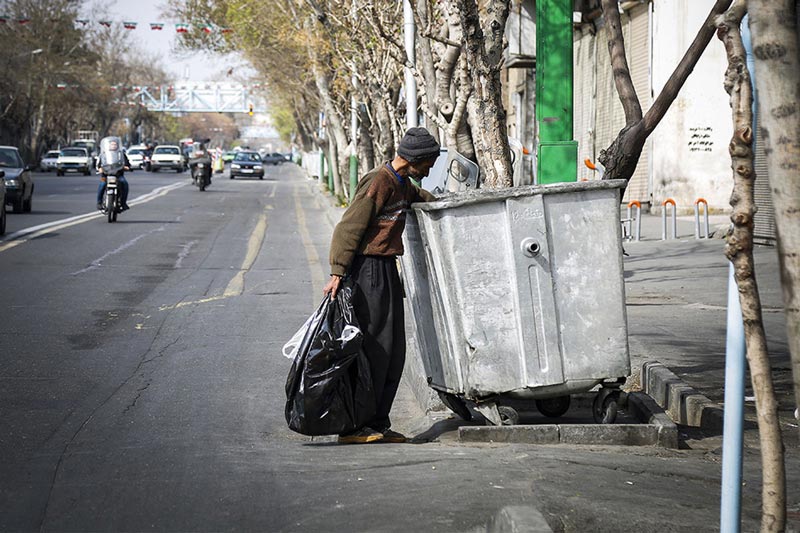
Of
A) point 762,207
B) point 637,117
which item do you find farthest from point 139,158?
point 637,117

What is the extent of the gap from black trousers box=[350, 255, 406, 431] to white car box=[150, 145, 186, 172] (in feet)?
242

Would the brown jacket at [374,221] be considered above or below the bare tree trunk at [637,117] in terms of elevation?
below

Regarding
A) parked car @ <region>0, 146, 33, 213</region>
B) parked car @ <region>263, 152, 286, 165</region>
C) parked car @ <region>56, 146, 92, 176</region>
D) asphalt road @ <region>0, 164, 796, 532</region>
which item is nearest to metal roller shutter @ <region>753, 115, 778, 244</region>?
asphalt road @ <region>0, 164, 796, 532</region>

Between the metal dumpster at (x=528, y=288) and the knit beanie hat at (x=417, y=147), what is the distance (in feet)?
0.94

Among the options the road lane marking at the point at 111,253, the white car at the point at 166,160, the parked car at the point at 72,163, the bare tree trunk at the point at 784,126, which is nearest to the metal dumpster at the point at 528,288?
the bare tree trunk at the point at 784,126

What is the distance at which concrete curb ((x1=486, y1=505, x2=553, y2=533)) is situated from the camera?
4156 mm

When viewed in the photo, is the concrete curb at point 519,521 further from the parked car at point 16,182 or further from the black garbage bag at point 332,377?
the parked car at point 16,182

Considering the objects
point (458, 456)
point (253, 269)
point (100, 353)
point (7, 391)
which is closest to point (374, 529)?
point (458, 456)

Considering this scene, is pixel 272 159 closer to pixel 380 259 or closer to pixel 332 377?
pixel 380 259

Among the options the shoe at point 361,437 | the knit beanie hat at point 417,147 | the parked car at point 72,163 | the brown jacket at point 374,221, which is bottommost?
the parked car at point 72,163

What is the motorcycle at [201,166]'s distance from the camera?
44938mm

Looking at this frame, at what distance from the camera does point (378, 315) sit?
6.49 m

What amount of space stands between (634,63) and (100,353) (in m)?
20.7

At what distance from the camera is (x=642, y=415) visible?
6969 mm
